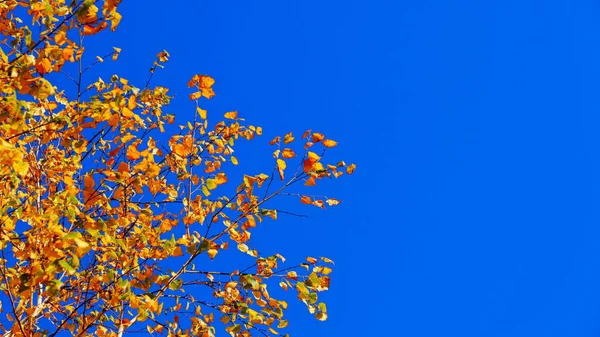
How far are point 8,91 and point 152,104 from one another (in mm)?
1796

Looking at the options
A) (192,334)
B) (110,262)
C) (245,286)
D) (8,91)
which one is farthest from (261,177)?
(110,262)

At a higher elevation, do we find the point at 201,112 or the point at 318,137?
→ the point at 201,112

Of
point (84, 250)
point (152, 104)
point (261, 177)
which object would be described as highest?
point (152, 104)

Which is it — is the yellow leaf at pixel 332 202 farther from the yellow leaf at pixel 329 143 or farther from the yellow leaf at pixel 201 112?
the yellow leaf at pixel 201 112

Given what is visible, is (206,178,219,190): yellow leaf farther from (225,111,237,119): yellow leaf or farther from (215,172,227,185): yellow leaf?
(225,111,237,119): yellow leaf

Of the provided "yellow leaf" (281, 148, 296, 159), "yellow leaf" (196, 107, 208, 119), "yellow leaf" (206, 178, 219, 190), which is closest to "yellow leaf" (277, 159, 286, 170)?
"yellow leaf" (281, 148, 296, 159)

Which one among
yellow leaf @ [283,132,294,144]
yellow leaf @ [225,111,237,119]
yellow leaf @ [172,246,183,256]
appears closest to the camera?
yellow leaf @ [172,246,183,256]

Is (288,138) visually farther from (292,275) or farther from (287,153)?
(292,275)

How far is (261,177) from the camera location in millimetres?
2832

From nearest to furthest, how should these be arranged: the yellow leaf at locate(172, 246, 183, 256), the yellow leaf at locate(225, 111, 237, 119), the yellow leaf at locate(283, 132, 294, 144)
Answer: the yellow leaf at locate(172, 246, 183, 256) < the yellow leaf at locate(283, 132, 294, 144) < the yellow leaf at locate(225, 111, 237, 119)

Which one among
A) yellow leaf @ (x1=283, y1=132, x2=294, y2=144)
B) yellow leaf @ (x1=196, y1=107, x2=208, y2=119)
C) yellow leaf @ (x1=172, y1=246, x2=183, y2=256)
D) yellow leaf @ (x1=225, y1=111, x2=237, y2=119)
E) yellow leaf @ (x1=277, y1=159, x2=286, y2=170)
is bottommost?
yellow leaf @ (x1=172, y1=246, x2=183, y2=256)

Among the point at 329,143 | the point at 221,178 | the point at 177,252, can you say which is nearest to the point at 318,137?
the point at 329,143

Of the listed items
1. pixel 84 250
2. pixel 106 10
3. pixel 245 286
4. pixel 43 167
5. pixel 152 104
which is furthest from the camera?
pixel 152 104

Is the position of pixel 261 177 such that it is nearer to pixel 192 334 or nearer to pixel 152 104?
pixel 192 334
